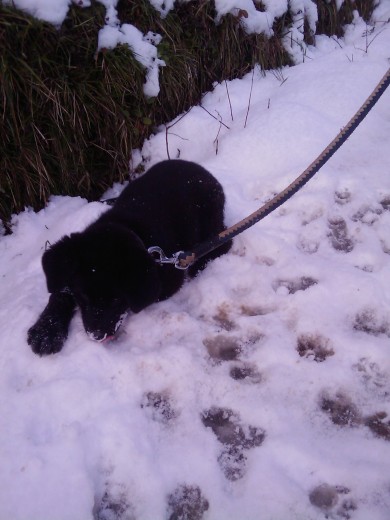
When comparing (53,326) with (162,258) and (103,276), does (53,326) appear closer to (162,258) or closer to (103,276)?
(103,276)

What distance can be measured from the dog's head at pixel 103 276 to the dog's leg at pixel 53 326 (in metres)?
0.18

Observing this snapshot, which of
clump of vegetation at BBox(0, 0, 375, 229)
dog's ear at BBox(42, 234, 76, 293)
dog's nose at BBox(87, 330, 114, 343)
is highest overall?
clump of vegetation at BBox(0, 0, 375, 229)

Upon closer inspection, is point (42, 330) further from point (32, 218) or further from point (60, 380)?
point (32, 218)

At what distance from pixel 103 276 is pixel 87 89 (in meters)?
1.72

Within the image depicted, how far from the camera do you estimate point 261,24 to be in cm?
375

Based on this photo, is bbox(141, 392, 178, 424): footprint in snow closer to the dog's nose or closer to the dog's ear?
the dog's nose

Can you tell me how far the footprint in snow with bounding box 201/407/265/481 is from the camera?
1.57 meters

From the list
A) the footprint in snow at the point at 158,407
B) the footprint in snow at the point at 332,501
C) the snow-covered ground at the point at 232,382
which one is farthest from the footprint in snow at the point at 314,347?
the footprint in snow at the point at 158,407

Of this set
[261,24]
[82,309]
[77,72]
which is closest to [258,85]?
[261,24]

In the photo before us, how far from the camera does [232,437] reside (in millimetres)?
1663

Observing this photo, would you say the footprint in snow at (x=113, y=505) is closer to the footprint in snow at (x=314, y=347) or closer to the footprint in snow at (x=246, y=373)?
the footprint in snow at (x=246, y=373)

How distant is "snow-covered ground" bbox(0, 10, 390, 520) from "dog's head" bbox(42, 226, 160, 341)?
7.0 inches

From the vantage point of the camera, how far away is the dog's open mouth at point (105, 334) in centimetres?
189

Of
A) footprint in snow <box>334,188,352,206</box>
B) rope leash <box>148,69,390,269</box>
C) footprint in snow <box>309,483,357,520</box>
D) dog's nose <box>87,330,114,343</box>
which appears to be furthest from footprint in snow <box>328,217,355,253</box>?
dog's nose <box>87,330,114,343</box>
